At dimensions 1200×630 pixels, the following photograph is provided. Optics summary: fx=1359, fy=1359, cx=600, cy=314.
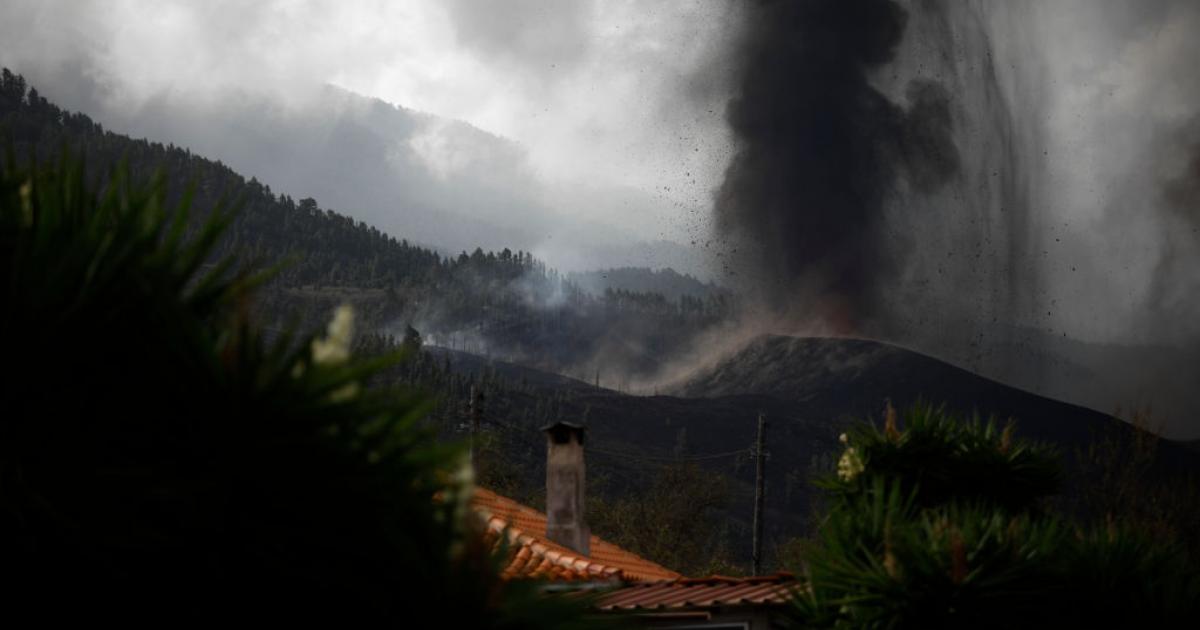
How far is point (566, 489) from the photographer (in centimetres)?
2480

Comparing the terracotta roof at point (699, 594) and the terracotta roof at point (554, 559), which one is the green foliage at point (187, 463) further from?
the terracotta roof at point (699, 594)

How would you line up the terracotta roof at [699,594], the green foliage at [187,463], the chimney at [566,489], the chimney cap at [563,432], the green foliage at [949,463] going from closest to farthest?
the green foliage at [187,463] < the green foliage at [949,463] < the terracotta roof at [699,594] < the chimney at [566,489] < the chimney cap at [563,432]

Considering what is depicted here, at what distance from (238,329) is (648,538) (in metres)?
73.6

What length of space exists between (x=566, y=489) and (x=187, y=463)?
20442 mm

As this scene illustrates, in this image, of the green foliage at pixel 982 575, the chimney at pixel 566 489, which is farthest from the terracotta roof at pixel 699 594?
the green foliage at pixel 982 575

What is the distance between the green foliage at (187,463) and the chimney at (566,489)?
19.9 meters

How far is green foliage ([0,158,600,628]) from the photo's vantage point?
14.4ft

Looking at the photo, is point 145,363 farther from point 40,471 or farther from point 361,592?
point 361,592

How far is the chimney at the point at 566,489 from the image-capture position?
80.8 feet

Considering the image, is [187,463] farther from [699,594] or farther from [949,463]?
[699,594]

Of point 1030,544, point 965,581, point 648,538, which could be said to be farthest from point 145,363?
point 648,538

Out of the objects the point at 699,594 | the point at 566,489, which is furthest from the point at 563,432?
the point at 699,594

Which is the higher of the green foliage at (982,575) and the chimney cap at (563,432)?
the chimney cap at (563,432)

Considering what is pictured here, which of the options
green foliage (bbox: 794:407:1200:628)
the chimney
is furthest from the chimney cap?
green foliage (bbox: 794:407:1200:628)
